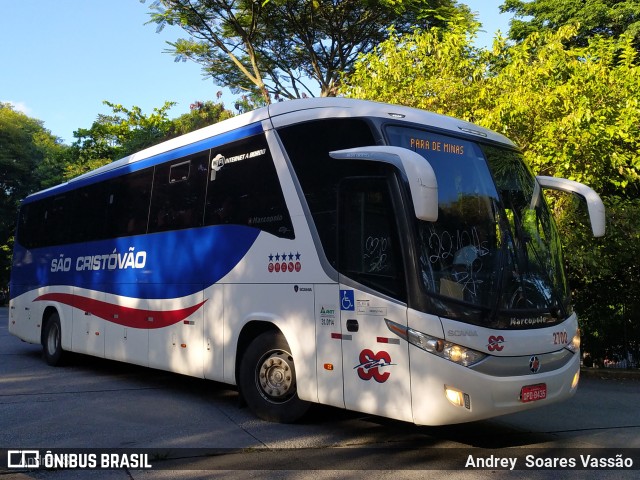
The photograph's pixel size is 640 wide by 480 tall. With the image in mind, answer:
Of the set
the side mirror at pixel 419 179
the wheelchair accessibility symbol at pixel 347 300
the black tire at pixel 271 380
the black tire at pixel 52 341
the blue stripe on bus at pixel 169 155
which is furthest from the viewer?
the black tire at pixel 52 341

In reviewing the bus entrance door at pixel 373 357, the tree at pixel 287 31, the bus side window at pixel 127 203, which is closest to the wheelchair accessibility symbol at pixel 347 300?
the bus entrance door at pixel 373 357

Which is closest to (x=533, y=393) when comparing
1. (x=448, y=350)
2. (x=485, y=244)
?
(x=448, y=350)

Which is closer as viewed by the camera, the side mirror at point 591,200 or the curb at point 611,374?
the side mirror at point 591,200

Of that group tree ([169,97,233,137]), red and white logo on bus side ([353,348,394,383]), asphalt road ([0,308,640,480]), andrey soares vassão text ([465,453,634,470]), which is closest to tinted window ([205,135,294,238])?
red and white logo on bus side ([353,348,394,383])

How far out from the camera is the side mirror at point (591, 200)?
6887 mm

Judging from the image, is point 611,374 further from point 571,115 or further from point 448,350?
point 448,350

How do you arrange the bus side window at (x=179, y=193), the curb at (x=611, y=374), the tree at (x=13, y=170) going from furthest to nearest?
the tree at (x=13, y=170) → the curb at (x=611, y=374) → the bus side window at (x=179, y=193)

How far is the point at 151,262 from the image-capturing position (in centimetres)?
936

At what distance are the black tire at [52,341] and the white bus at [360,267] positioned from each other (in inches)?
132

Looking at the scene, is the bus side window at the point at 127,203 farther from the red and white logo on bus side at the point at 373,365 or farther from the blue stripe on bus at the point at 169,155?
the red and white logo on bus side at the point at 373,365

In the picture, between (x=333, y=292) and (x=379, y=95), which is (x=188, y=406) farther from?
(x=379, y=95)

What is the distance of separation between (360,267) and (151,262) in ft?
13.8

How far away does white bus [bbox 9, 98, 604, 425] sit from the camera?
570cm

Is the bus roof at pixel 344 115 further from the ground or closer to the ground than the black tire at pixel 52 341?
further from the ground
